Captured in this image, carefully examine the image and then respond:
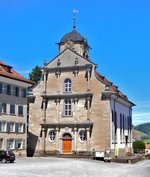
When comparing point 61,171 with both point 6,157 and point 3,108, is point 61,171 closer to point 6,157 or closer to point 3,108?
point 6,157

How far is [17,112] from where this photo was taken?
54312 mm

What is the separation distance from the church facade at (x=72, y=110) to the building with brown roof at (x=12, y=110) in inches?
A: 193

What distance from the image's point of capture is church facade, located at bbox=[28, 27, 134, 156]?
56.4 meters

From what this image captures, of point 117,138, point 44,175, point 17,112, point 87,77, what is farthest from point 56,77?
point 44,175

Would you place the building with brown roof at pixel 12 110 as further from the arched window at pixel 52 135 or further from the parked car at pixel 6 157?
the parked car at pixel 6 157

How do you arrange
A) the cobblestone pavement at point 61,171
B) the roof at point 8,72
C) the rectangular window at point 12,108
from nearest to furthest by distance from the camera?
the cobblestone pavement at point 61,171 < the roof at point 8,72 < the rectangular window at point 12,108

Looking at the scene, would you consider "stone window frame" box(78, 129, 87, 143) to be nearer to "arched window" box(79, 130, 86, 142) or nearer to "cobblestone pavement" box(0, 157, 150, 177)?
"arched window" box(79, 130, 86, 142)

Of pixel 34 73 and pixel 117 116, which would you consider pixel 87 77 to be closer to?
pixel 117 116

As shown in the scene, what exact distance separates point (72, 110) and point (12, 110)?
10126 mm

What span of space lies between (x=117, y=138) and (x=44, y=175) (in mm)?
34176

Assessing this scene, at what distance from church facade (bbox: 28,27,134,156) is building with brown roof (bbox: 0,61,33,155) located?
4.89m

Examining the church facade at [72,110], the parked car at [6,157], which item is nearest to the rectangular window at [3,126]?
the church facade at [72,110]

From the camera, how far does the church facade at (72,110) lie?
56375mm

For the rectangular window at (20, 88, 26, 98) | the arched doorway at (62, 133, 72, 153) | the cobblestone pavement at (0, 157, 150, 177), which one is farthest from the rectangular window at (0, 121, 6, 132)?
the cobblestone pavement at (0, 157, 150, 177)
